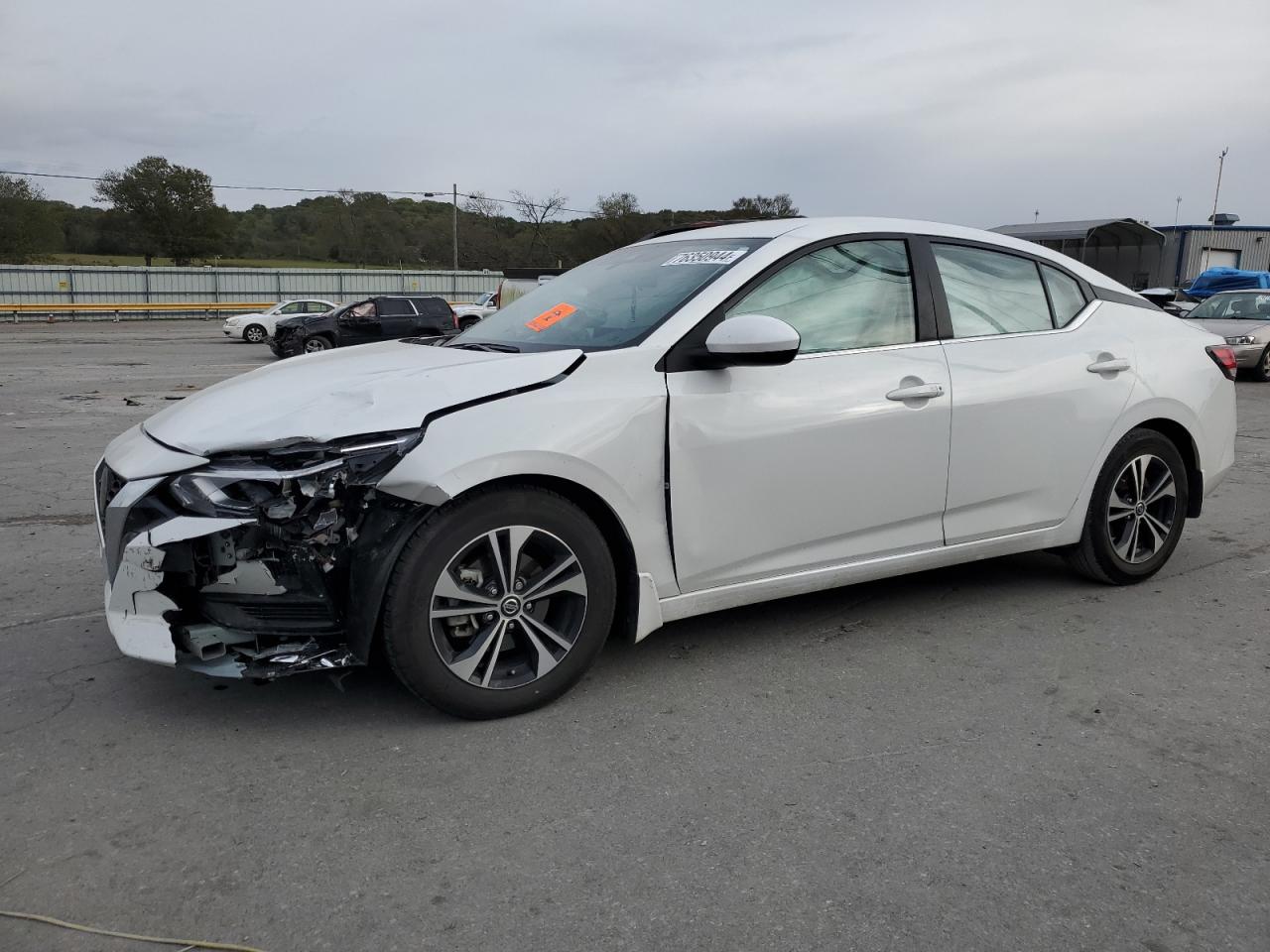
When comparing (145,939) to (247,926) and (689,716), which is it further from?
(689,716)

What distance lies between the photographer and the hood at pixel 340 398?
3.03 meters

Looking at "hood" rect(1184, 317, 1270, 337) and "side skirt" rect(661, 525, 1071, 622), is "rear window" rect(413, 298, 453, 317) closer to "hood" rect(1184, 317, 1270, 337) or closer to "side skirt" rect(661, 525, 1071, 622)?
"hood" rect(1184, 317, 1270, 337)

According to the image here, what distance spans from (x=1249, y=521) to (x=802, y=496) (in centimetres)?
404

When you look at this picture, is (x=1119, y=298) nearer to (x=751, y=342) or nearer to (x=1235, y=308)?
(x=751, y=342)

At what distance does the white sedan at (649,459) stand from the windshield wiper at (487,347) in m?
0.02

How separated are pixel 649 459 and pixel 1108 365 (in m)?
2.34

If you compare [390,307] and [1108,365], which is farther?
[390,307]

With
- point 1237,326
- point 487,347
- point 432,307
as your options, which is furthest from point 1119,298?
point 432,307

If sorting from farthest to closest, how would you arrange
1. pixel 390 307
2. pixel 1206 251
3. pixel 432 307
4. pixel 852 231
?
1. pixel 1206 251
2. pixel 432 307
3. pixel 390 307
4. pixel 852 231

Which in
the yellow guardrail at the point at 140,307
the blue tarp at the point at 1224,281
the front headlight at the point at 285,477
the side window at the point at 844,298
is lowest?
the yellow guardrail at the point at 140,307

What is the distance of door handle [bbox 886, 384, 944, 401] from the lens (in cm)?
379

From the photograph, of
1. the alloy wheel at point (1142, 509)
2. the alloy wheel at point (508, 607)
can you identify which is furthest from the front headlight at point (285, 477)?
the alloy wheel at point (1142, 509)

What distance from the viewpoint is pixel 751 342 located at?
3.31 meters

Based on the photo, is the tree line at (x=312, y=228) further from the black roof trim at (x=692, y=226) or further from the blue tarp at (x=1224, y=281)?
the black roof trim at (x=692, y=226)
